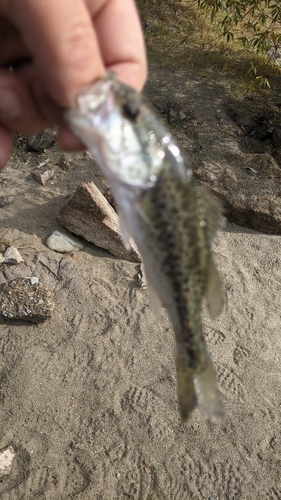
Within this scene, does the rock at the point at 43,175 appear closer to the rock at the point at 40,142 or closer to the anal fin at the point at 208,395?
the rock at the point at 40,142

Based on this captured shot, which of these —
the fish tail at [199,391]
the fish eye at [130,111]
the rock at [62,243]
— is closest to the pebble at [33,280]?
the rock at [62,243]

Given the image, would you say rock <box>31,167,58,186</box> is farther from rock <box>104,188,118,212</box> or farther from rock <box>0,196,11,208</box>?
rock <box>104,188,118,212</box>

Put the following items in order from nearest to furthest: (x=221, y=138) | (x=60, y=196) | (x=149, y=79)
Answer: (x=60, y=196), (x=221, y=138), (x=149, y=79)

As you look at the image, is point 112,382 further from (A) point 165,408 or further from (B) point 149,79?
(B) point 149,79

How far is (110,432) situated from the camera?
3.62 metres

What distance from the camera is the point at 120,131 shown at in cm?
168

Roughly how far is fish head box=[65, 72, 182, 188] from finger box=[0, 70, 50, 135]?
39cm

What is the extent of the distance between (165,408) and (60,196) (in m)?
2.98

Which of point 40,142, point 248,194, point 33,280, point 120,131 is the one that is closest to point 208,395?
point 120,131

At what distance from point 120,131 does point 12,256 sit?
316 centimetres

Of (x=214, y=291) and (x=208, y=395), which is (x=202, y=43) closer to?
(x=214, y=291)

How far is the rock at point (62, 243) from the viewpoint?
15.8ft

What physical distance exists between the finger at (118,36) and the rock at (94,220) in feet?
9.44

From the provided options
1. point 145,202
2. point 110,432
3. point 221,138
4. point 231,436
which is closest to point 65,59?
point 145,202
